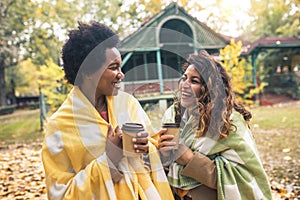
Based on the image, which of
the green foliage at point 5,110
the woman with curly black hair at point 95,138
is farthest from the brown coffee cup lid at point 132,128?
the green foliage at point 5,110

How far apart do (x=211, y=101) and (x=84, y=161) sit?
0.76 meters

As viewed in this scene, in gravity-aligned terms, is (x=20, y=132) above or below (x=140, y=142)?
below

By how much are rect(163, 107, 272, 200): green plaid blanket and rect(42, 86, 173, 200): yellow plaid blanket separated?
244 millimetres

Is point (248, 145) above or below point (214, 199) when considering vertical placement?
above

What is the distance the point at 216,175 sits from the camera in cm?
160

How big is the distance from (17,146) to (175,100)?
878 cm

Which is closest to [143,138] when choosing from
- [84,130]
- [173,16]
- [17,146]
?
[84,130]

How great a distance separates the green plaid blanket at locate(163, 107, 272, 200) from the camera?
1580 mm

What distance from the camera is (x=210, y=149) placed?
161cm

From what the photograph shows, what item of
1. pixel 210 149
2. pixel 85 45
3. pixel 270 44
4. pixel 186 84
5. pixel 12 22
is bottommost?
pixel 210 149

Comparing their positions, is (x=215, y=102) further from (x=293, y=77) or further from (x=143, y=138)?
(x=293, y=77)

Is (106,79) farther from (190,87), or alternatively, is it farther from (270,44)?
(270,44)

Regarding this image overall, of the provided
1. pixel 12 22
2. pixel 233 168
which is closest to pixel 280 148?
pixel 233 168

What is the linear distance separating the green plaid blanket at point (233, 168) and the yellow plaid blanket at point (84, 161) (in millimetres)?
244
